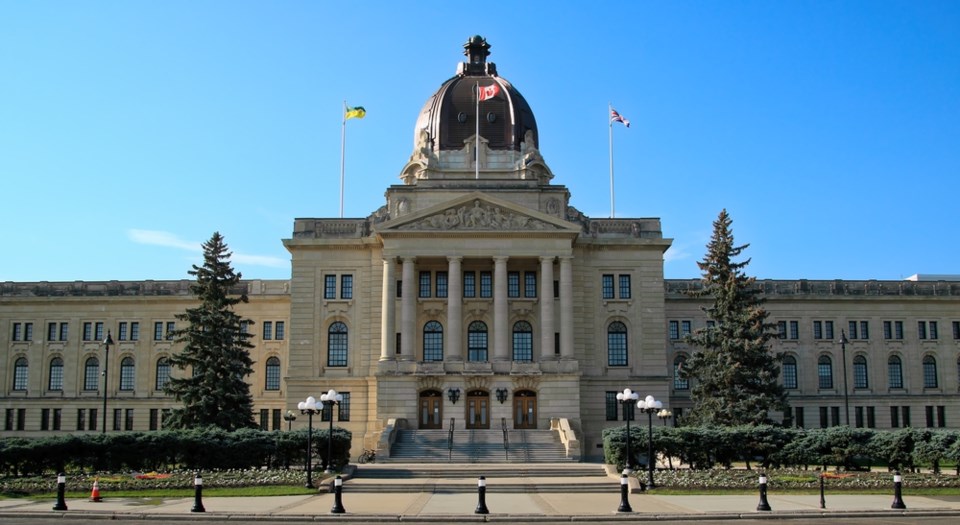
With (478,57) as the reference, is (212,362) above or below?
below

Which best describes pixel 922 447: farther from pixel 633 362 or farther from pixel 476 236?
pixel 476 236

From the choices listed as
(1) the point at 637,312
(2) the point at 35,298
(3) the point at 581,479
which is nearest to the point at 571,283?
(1) the point at 637,312

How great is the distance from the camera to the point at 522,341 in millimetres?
67312

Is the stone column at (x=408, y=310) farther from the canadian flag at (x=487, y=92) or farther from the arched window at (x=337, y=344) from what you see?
the canadian flag at (x=487, y=92)

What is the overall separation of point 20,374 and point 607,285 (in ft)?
175

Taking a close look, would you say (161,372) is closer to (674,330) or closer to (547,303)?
(547,303)

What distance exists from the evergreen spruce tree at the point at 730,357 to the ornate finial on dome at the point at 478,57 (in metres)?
24.5

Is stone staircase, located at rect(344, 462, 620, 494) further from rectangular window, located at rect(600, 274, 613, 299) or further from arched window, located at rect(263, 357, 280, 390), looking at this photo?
arched window, located at rect(263, 357, 280, 390)

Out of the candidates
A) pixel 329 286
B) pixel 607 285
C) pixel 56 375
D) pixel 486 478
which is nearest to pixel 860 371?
pixel 607 285

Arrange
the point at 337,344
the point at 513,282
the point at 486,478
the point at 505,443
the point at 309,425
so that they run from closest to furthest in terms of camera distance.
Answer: the point at 309,425
the point at 486,478
the point at 505,443
the point at 513,282
the point at 337,344

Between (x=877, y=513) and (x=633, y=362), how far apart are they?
3520 centimetres

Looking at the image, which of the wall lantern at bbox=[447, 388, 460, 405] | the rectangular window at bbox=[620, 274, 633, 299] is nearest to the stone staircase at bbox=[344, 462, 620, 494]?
→ the wall lantern at bbox=[447, 388, 460, 405]

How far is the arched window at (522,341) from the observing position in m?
67.0

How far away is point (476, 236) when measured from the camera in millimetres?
65000
